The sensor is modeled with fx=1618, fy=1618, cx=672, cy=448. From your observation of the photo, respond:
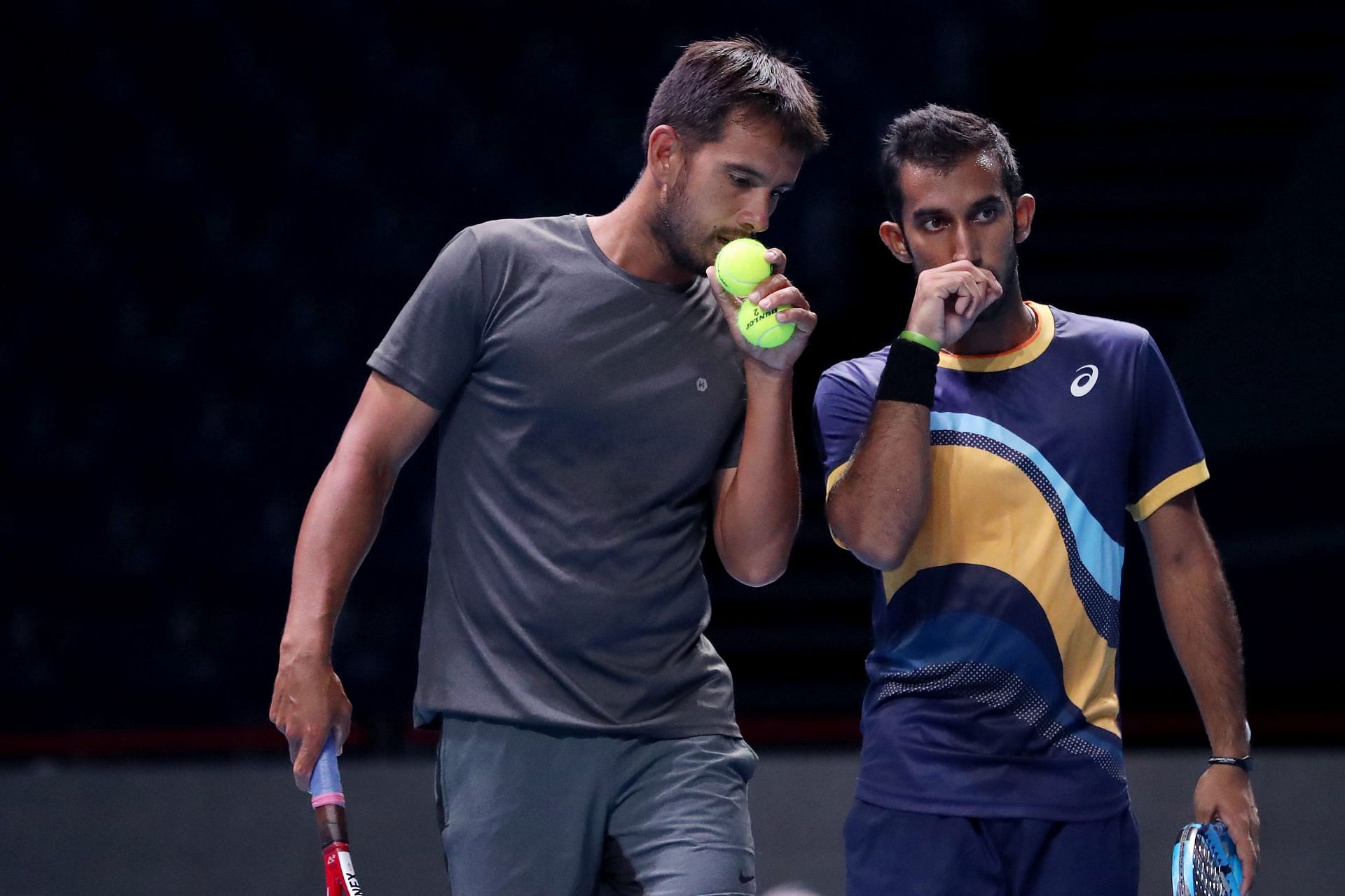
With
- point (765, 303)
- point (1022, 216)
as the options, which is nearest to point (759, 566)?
point (765, 303)

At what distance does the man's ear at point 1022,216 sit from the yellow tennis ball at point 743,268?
0.52 m

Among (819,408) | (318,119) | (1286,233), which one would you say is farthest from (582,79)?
(819,408)

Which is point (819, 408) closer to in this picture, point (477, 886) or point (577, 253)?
point (577, 253)

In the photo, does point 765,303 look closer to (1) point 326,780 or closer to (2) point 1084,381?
(2) point 1084,381

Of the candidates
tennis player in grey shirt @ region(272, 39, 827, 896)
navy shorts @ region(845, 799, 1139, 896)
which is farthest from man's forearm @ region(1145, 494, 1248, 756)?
tennis player in grey shirt @ region(272, 39, 827, 896)

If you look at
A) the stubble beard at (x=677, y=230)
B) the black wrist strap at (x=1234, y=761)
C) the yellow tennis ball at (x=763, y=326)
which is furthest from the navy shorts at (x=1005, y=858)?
the stubble beard at (x=677, y=230)

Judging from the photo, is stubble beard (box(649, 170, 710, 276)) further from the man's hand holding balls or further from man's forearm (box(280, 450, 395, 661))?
man's forearm (box(280, 450, 395, 661))

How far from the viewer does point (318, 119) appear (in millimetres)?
7227

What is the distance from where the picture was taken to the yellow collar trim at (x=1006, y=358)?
2.63 meters

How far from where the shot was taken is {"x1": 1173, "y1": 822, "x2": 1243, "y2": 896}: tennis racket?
2395 millimetres

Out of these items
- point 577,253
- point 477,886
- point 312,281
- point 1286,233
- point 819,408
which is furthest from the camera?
point 312,281

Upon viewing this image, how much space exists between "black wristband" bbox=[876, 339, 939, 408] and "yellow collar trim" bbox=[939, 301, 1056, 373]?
0.40ft

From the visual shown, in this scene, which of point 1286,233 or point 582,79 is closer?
point 1286,233

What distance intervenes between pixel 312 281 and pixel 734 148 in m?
4.68
